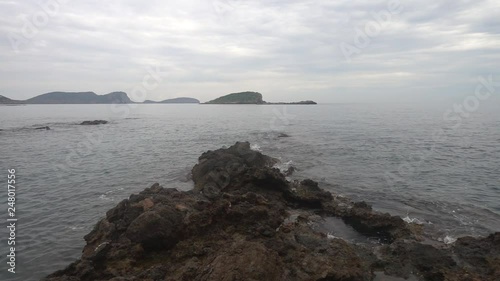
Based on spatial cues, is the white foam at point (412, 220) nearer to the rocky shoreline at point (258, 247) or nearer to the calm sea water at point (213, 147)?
the calm sea water at point (213, 147)

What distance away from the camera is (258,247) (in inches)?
410

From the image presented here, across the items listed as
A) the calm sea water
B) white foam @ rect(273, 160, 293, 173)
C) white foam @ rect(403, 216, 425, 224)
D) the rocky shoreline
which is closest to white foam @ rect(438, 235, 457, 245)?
the calm sea water

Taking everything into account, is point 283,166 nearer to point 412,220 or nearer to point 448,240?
point 412,220

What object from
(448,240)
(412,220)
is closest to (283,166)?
(412,220)

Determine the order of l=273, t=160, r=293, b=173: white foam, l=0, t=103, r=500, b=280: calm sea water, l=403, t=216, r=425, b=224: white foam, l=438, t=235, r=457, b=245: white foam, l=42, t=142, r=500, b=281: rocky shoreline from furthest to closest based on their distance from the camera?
l=273, t=160, r=293, b=173: white foam, l=403, t=216, r=425, b=224: white foam, l=0, t=103, r=500, b=280: calm sea water, l=438, t=235, r=457, b=245: white foam, l=42, t=142, r=500, b=281: rocky shoreline

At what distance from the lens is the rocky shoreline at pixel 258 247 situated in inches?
402

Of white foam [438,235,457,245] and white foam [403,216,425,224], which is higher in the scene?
white foam [403,216,425,224]

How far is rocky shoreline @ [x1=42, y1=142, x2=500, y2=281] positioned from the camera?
33.5ft

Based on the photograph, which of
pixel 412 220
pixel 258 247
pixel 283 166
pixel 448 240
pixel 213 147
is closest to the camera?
pixel 258 247

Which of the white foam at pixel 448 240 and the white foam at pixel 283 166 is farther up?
the white foam at pixel 283 166

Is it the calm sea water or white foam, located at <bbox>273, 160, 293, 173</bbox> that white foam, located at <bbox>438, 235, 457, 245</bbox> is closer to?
the calm sea water

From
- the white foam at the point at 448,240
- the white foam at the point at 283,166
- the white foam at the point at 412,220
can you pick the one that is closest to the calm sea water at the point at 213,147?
the white foam at the point at 412,220

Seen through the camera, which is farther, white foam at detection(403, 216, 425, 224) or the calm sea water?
white foam at detection(403, 216, 425, 224)

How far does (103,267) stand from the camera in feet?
37.7
